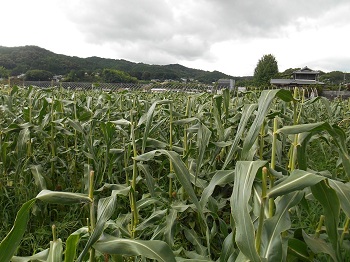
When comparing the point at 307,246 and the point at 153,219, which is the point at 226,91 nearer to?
the point at 153,219

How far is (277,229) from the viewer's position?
0.94 metres

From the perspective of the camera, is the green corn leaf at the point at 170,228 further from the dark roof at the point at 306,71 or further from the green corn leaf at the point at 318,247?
the dark roof at the point at 306,71

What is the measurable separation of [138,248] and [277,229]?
1.49ft

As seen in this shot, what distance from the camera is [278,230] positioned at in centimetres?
94

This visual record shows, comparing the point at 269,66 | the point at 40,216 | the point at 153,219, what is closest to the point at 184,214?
the point at 153,219

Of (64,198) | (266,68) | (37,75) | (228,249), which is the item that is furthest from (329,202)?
(266,68)

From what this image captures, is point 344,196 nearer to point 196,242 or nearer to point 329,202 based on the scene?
point 329,202

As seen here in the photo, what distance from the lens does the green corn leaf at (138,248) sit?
0.89 m

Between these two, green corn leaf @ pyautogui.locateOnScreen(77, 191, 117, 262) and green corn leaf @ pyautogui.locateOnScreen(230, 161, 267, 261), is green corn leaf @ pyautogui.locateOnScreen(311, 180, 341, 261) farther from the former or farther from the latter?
green corn leaf @ pyautogui.locateOnScreen(77, 191, 117, 262)

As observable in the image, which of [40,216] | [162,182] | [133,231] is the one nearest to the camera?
→ [133,231]

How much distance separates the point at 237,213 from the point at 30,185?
2.54m

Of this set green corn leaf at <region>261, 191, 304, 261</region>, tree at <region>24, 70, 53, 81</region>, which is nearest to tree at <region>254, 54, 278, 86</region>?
tree at <region>24, 70, 53, 81</region>

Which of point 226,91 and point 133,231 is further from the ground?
point 226,91

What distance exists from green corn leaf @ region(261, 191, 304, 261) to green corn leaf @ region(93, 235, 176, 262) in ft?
0.99
